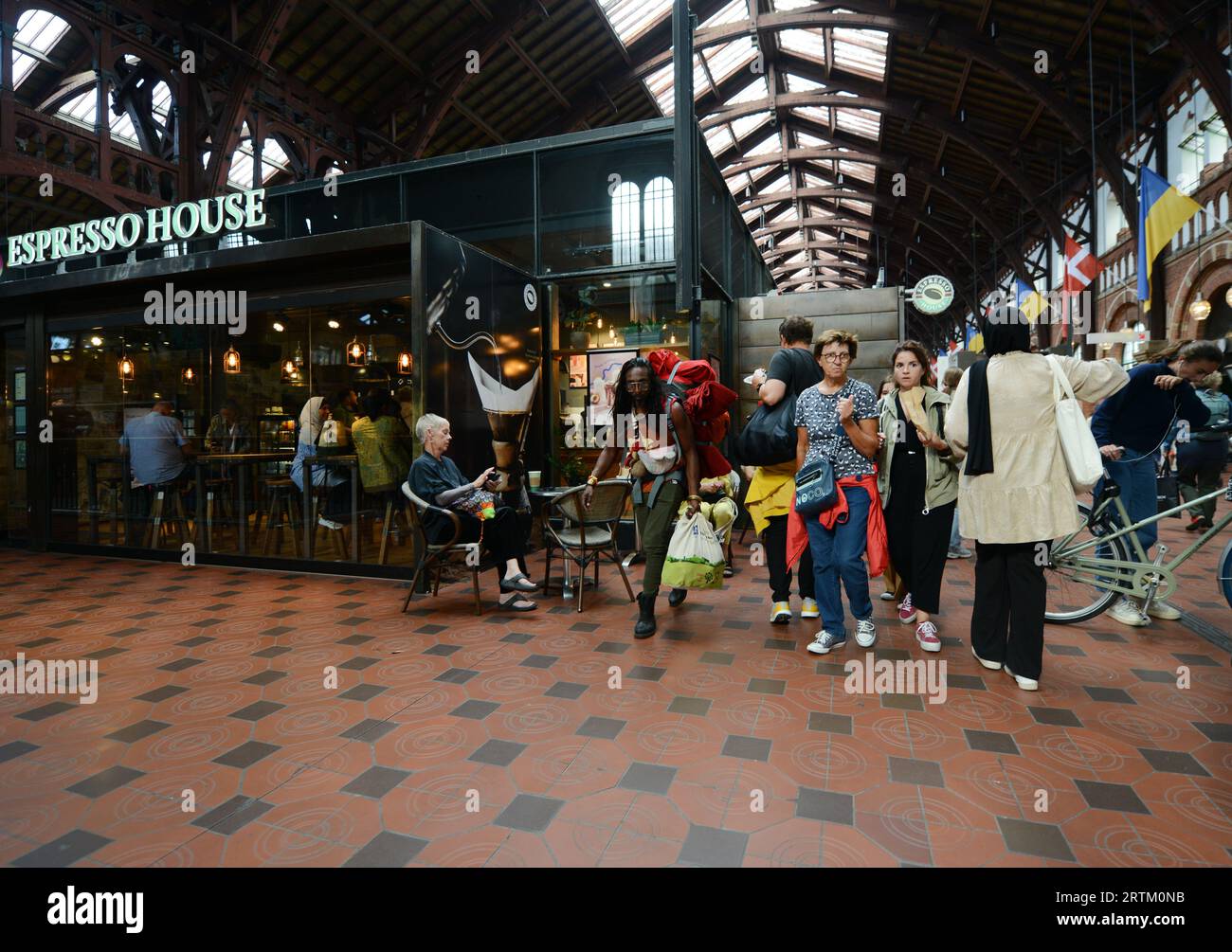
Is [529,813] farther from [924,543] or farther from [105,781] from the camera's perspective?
[924,543]

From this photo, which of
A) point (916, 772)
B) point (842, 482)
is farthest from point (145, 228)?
point (916, 772)

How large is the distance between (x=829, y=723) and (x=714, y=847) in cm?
96

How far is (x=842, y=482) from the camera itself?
126 inches

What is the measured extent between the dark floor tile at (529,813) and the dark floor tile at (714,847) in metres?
0.41

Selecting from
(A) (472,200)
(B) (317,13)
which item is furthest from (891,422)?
(B) (317,13)

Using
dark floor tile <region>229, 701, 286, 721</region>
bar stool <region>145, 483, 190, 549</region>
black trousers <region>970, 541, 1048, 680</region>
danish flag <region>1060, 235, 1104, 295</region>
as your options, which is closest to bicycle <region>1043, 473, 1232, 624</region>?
black trousers <region>970, 541, 1048, 680</region>

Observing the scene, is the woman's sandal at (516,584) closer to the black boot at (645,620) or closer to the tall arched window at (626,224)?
the black boot at (645,620)

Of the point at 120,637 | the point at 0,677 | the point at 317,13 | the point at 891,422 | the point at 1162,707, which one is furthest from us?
the point at 317,13

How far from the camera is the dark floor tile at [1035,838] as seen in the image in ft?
5.45

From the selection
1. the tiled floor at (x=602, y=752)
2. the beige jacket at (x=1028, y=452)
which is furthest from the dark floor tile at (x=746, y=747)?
the beige jacket at (x=1028, y=452)

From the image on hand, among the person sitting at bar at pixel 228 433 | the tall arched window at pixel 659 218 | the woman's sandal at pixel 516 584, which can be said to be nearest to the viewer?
the woman's sandal at pixel 516 584

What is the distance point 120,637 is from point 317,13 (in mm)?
10846

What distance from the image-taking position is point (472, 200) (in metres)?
7.10
